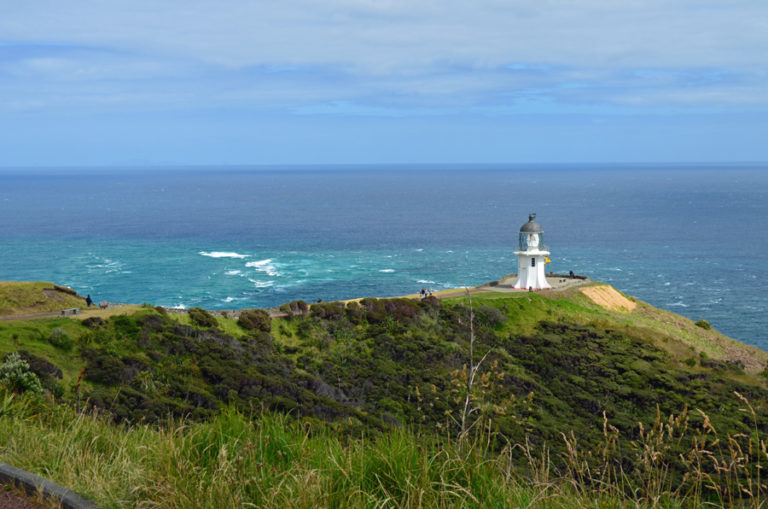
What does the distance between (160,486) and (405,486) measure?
7.42 feet

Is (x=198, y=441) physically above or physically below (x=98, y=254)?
above

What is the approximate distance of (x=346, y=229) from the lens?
117 metres

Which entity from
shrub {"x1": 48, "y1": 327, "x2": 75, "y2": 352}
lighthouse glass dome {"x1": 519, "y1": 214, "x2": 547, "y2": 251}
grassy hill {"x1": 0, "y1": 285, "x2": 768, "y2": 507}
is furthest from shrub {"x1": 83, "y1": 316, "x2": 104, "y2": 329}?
lighthouse glass dome {"x1": 519, "y1": 214, "x2": 547, "y2": 251}

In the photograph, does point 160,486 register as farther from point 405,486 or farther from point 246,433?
point 405,486

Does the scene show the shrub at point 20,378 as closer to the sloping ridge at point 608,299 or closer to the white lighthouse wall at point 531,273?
the white lighthouse wall at point 531,273

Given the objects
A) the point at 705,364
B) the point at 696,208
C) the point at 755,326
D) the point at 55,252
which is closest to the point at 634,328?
the point at 705,364

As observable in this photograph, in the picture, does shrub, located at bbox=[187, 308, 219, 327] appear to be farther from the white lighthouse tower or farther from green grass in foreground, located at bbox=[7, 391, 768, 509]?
the white lighthouse tower

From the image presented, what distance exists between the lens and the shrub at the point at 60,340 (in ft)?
86.0

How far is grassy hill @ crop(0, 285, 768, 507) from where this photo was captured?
6.16 m

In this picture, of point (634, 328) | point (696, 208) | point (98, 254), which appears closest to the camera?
point (634, 328)

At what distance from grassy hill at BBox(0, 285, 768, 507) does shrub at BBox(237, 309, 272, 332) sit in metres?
0.10

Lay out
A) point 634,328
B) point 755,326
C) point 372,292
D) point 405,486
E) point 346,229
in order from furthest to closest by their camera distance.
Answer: point 346,229
point 372,292
point 755,326
point 634,328
point 405,486

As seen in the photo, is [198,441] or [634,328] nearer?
[198,441]

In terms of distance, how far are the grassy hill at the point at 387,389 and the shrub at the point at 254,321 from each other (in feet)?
0.33
